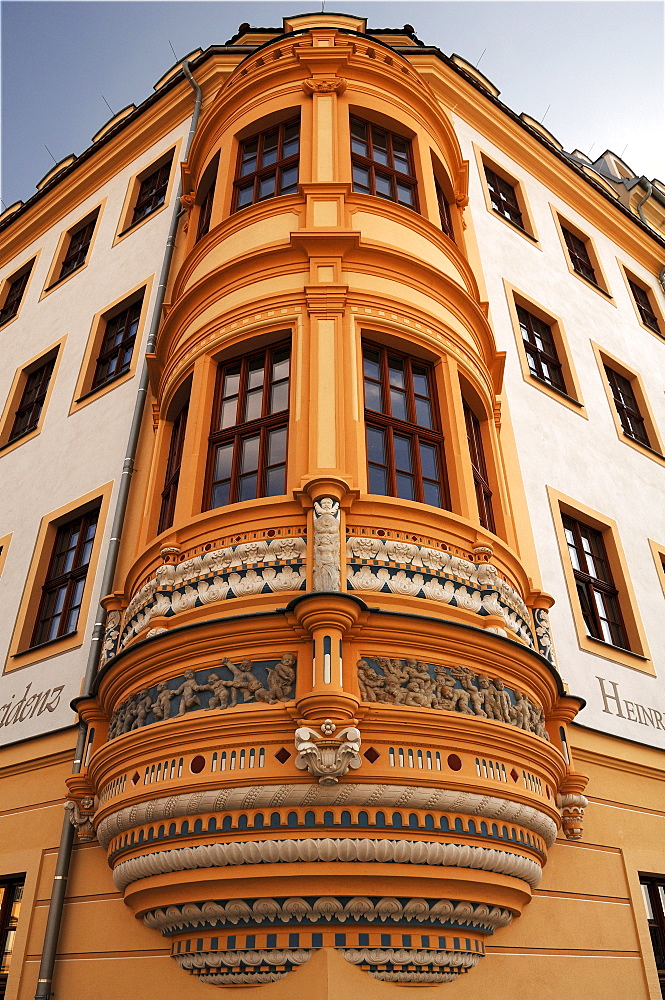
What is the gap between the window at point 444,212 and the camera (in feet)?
38.5

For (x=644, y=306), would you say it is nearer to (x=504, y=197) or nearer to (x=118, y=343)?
(x=504, y=197)

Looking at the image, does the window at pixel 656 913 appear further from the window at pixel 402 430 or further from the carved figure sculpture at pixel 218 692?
the carved figure sculpture at pixel 218 692

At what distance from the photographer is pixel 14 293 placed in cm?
1827

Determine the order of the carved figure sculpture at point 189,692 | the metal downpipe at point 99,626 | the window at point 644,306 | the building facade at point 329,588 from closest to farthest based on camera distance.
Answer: the building facade at point 329,588
the carved figure sculpture at point 189,692
the metal downpipe at point 99,626
the window at point 644,306

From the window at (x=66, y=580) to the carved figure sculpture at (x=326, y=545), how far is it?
15.4 feet

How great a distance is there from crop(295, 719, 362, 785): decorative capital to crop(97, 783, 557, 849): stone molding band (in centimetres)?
15

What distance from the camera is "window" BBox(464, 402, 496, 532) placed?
860 cm

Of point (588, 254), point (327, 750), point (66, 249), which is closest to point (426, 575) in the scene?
point (327, 750)

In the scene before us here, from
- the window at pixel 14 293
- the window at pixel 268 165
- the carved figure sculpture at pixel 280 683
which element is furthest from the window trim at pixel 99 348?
the carved figure sculpture at pixel 280 683

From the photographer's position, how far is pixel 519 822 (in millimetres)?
6340

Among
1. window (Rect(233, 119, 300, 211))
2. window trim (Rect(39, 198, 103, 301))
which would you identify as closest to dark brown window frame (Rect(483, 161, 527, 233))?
window (Rect(233, 119, 300, 211))

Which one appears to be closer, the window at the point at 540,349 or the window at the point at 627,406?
the window at the point at 540,349

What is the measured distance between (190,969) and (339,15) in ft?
46.4

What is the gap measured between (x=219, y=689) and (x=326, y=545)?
1.41m
